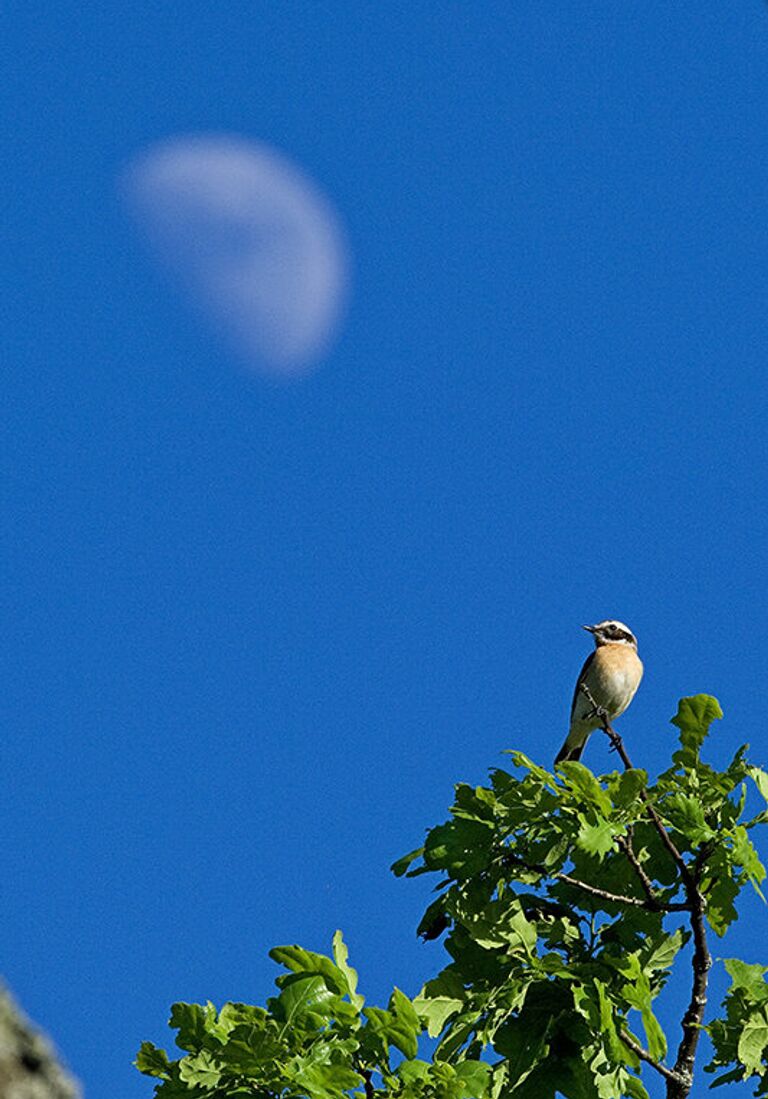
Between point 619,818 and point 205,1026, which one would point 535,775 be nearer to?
point 619,818

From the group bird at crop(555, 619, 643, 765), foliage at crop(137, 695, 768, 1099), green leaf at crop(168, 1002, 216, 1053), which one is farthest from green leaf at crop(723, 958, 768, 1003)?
bird at crop(555, 619, 643, 765)

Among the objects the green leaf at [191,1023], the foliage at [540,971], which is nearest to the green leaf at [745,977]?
the foliage at [540,971]

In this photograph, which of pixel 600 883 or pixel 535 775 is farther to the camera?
pixel 600 883

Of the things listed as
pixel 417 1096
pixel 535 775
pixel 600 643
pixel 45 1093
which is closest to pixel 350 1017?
pixel 417 1096

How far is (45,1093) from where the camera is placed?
3246mm

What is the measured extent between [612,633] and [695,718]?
931 cm

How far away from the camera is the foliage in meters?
6.57

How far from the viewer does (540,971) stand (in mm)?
7133

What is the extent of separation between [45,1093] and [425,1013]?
4.04m

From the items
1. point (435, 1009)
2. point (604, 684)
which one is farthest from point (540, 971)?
point (604, 684)

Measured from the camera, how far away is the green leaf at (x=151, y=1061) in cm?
699

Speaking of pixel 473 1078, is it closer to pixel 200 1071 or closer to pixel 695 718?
pixel 200 1071

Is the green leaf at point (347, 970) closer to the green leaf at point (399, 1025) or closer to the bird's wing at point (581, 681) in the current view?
the green leaf at point (399, 1025)

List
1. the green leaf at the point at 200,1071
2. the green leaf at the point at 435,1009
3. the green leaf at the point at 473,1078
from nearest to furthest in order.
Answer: the green leaf at the point at 473,1078, the green leaf at the point at 200,1071, the green leaf at the point at 435,1009
